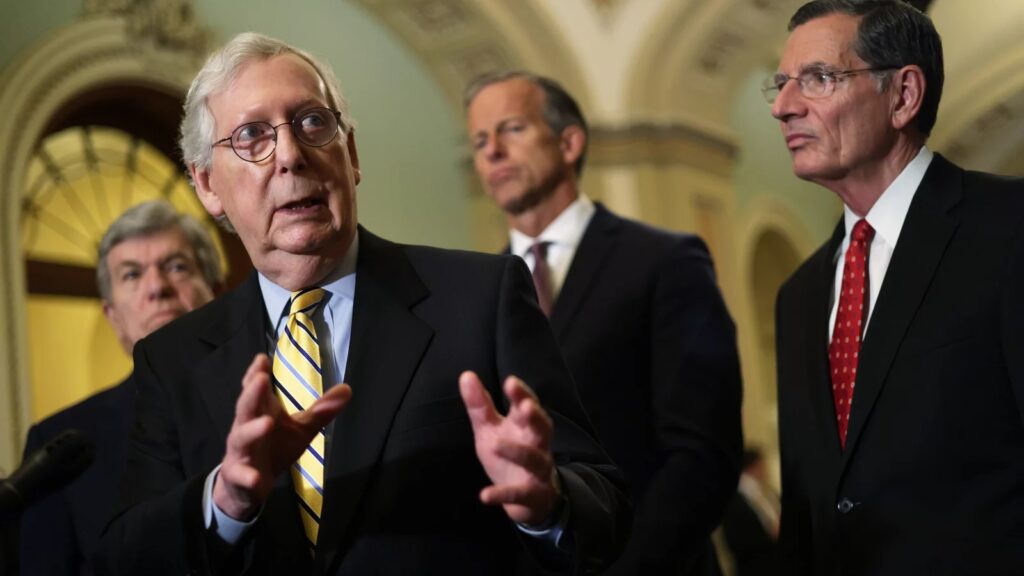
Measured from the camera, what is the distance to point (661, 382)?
9.28 feet

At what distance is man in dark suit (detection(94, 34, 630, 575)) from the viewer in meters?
1.73

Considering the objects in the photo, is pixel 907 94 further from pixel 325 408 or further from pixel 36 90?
pixel 36 90

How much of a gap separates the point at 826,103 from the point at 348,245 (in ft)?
3.53

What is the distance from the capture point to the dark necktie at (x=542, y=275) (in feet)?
10.2

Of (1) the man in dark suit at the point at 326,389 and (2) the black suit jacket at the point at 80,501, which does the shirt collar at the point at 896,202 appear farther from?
(2) the black suit jacket at the point at 80,501

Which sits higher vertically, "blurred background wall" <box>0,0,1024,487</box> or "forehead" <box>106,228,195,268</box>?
"blurred background wall" <box>0,0,1024,487</box>

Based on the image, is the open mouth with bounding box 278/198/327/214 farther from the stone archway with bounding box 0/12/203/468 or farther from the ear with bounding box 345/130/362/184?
the stone archway with bounding box 0/12/203/468

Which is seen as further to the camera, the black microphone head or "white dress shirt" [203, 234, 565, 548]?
"white dress shirt" [203, 234, 565, 548]

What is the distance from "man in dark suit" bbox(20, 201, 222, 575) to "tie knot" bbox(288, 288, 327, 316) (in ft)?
3.47

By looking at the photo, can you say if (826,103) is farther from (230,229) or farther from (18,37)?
(18,37)

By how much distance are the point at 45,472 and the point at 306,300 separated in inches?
20.0

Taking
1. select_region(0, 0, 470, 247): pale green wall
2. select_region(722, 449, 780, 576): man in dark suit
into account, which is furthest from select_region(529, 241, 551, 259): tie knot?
select_region(0, 0, 470, 247): pale green wall

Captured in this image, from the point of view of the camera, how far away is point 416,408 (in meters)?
1.83

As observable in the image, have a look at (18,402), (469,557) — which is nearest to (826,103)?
(469,557)
